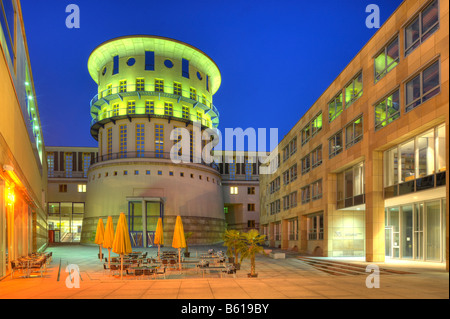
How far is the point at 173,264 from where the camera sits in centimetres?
1856

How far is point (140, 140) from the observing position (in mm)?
49969

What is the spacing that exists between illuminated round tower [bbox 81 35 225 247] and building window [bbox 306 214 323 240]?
1936cm

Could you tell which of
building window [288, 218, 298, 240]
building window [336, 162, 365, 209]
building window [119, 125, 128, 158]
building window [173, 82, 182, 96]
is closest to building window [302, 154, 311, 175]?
building window [336, 162, 365, 209]

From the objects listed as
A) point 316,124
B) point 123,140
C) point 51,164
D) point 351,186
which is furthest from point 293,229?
point 51,164

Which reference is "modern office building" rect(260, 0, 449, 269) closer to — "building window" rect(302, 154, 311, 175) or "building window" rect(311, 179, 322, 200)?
"building window" rect(311, 179, 322, 200)

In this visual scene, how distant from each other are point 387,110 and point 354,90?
5.01 metres

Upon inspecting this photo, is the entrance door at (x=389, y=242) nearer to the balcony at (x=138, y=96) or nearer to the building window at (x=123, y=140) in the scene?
the balcony at (x=138, y=96)

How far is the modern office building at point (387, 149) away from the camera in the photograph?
1672 centimetres

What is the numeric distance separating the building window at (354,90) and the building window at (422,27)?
5744 mm

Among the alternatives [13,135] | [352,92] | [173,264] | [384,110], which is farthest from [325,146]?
[13,135]

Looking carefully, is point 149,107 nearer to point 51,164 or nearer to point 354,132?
point 51,164

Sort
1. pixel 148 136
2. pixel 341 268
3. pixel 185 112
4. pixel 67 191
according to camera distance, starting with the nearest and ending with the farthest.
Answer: pixel 341 268 → pixel 148 136 → pixel 185 112 → pixel 67 191
